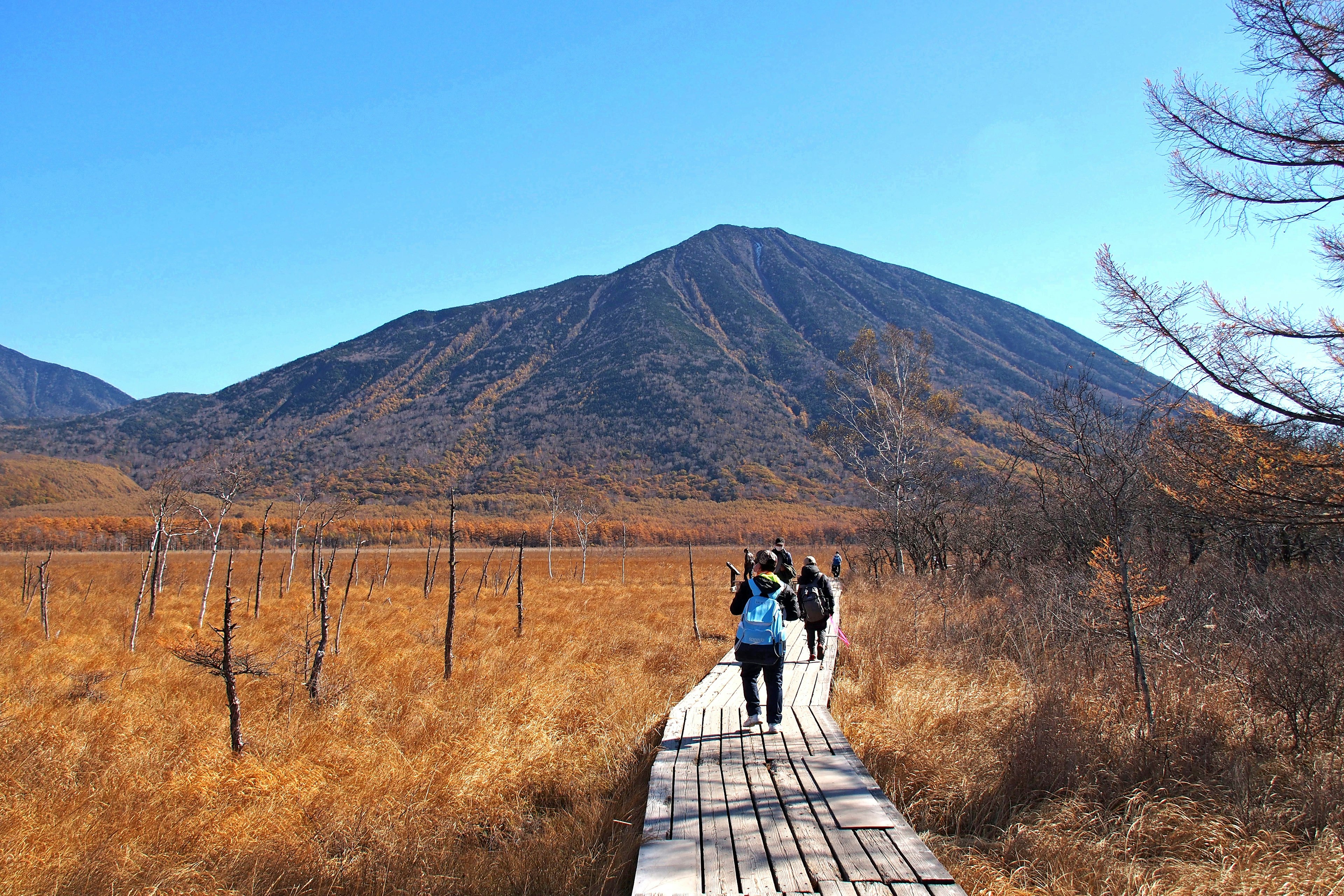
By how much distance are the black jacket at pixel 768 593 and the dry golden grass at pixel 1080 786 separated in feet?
4.04

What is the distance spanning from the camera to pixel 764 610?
19.4 ft

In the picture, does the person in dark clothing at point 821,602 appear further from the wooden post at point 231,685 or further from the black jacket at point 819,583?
the wooden post at point 231,685

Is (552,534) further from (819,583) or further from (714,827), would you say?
(714,827)

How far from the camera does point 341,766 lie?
263 inches

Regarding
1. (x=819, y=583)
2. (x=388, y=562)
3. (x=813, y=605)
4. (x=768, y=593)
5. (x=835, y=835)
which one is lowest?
(x=388, y=562)

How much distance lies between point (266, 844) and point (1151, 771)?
673 cm

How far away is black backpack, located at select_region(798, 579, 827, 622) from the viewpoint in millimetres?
8680

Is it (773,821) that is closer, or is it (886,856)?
(886,856)

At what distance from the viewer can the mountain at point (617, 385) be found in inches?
3809

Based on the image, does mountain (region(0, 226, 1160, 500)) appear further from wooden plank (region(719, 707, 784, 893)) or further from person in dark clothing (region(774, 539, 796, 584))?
wooden plank (region(719, 707, 784, 893))

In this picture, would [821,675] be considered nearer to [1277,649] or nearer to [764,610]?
[764,610]

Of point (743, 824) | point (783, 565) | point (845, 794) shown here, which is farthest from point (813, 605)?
point (743, 824)

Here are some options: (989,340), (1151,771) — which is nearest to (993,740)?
(1151,771)

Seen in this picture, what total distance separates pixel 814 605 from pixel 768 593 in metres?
2.99
